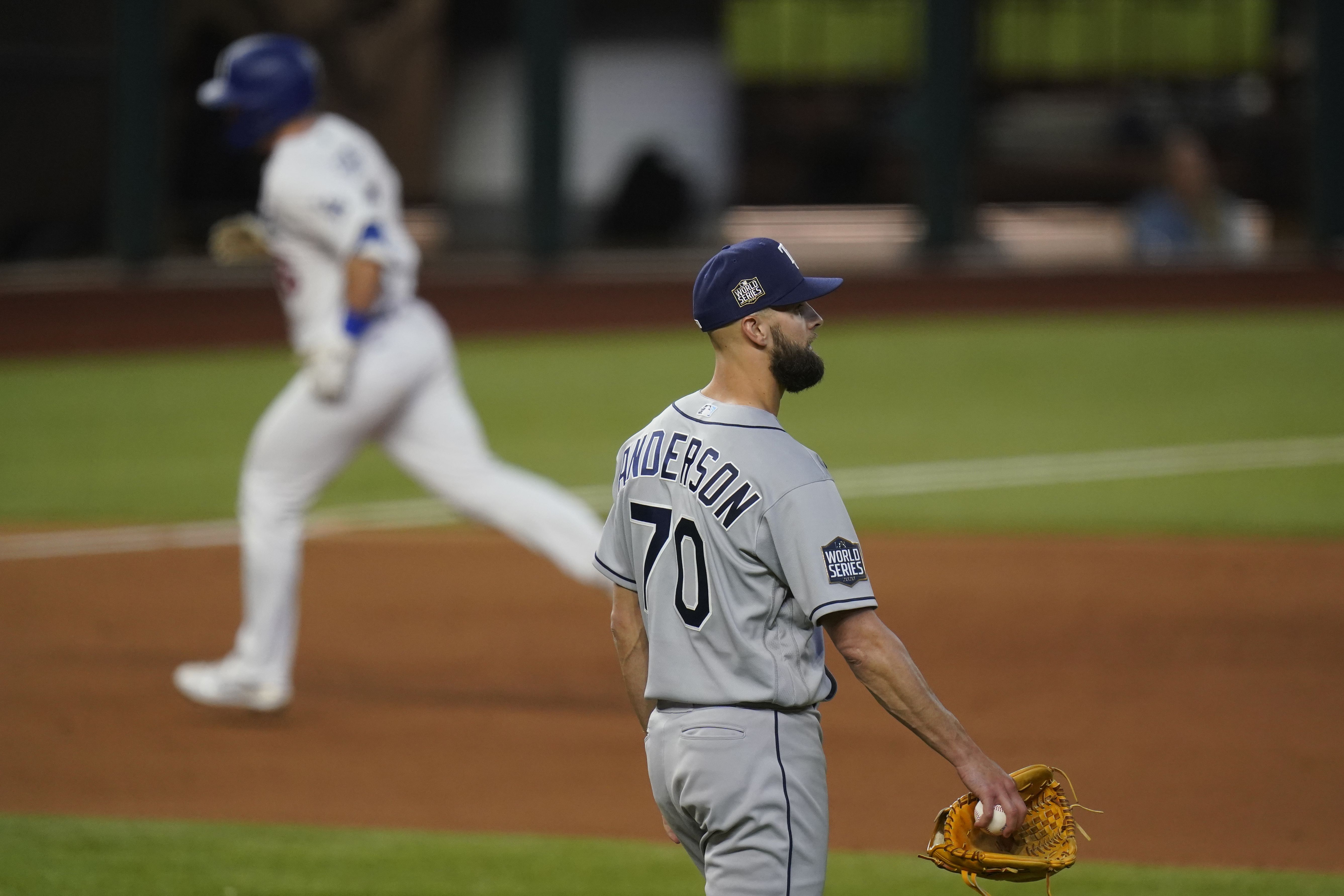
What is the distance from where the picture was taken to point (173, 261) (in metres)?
19.5

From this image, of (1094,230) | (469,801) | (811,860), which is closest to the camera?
(811,860)

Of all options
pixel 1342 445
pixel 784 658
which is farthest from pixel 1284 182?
pixel 784 658

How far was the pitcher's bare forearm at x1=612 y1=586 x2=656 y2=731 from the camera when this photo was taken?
3.22m

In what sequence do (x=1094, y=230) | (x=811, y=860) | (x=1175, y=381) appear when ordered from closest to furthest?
(x=811, y=860) → (x=1175, y=381) → (x=1094, y=230)

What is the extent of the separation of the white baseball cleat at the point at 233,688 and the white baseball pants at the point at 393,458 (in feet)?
0.13

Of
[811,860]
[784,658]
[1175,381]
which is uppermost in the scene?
[784,658]

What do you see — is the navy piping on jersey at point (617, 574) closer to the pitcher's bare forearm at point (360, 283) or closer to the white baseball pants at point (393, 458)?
the white baseball pants at point (393, 458)

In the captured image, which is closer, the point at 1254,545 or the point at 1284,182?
the point at 1254,545

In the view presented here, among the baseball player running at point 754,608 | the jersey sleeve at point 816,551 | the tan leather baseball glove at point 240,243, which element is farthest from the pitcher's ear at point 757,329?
the tan leather baseball glove at point 240,243

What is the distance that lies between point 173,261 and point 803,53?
315 inches

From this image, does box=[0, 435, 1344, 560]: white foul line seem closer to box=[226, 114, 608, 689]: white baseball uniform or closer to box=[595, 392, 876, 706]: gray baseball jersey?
box=[226, 114, 608, 689]: white baseball uniform

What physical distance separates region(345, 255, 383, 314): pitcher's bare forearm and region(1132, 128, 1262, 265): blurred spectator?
38.2ft

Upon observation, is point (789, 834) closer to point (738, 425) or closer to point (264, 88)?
point (738, 425)

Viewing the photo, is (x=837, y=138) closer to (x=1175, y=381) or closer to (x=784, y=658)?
(x=1175, y=381)
